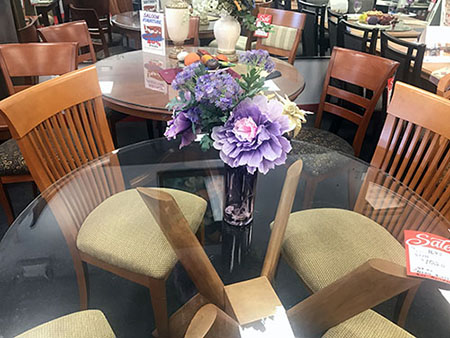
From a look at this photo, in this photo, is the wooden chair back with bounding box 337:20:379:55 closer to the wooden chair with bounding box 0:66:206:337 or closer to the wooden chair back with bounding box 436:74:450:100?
the wooden chair back with bounding box 436:74:450:100

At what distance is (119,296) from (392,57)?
2.11 metres

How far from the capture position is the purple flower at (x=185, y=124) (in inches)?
39.7

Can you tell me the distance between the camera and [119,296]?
132cm

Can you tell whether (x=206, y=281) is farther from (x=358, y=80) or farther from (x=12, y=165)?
(x=358, y=80)

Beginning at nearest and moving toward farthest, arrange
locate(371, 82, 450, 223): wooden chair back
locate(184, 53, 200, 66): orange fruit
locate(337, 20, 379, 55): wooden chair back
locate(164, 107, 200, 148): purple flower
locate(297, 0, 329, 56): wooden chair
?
locate(164, 107, 200, 148): purple flower < locate(371, 82, 450, 223): wooden chair back < locate(184, 53, 200, 66): orange fruit < locate(337, 20, 379, 55): wooden chair back < locate(297, 0, 329, 56): wooden chair

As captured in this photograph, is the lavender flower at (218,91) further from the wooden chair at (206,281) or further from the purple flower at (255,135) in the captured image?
the wooden chair at (206,281)

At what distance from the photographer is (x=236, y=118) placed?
98 centimetres

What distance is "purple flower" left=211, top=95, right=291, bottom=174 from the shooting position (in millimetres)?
946

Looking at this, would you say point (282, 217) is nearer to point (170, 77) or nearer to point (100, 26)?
point (170, 77)

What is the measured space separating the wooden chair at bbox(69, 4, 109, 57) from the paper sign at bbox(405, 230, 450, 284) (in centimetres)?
279

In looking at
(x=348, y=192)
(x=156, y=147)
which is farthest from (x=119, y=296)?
(x=348, y=192)

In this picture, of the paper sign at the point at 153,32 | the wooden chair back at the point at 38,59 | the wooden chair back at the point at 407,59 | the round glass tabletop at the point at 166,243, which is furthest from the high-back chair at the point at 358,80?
the wooden chair back at the point at 38,59

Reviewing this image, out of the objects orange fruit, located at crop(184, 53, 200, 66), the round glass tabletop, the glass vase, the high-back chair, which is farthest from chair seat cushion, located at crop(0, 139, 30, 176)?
the high-back chair

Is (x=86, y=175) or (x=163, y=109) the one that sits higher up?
(x=163, y=109)
